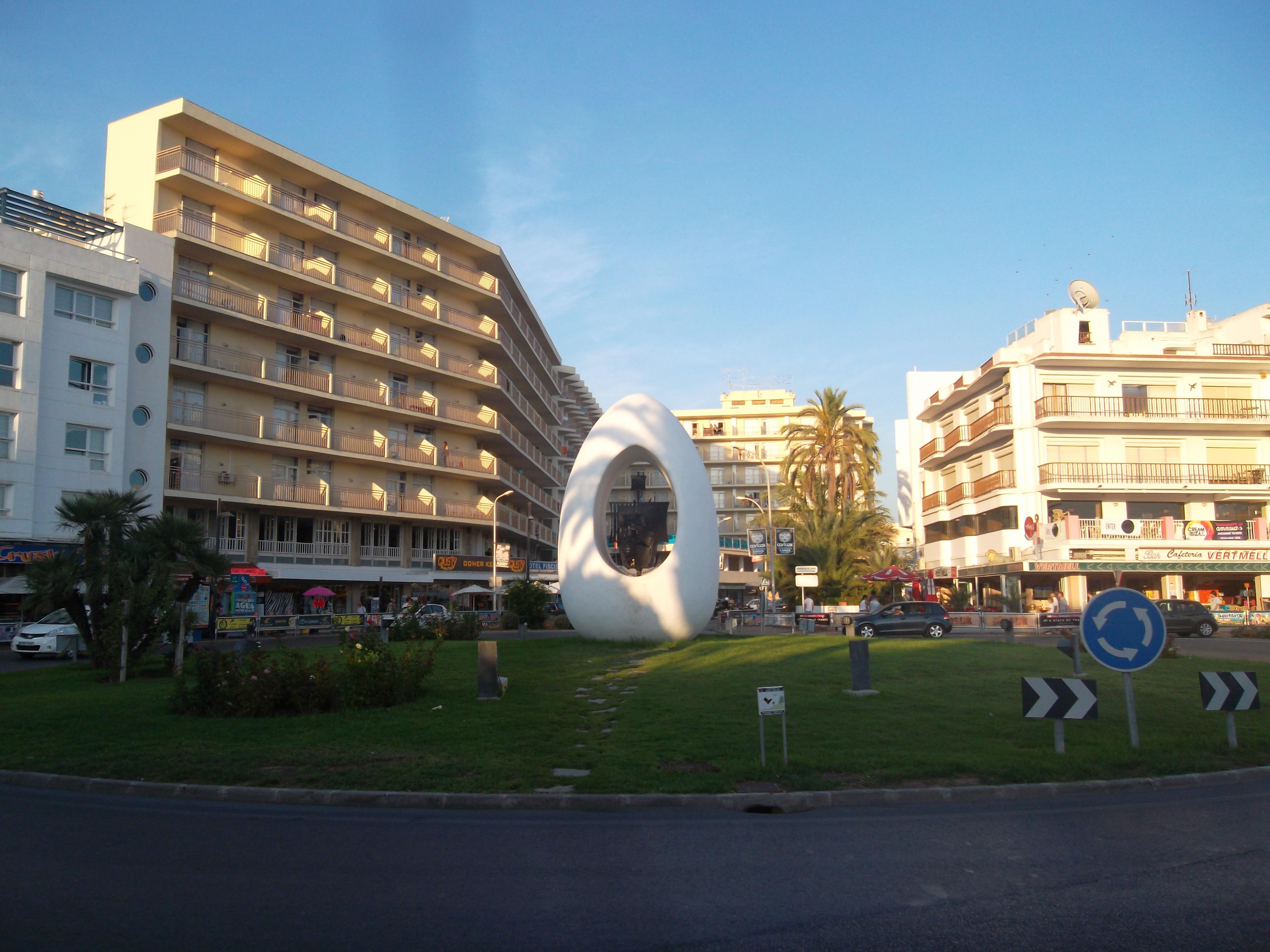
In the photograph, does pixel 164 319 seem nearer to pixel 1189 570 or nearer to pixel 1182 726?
pixel 1182 726

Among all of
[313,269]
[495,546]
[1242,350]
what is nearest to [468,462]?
[495,546]

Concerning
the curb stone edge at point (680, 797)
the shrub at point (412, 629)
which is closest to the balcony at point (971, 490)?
the shrub at point (412, 629)

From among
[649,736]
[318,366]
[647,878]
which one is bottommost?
[647,878]

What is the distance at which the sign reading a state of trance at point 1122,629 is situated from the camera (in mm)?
9516

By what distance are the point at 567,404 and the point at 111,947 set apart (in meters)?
86.2

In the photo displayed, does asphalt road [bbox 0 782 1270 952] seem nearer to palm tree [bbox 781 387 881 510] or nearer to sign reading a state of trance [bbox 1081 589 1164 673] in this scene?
sign reading a state of trance [bbox 1081 589 1164 673]

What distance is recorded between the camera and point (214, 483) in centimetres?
4109

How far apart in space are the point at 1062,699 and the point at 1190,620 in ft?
92.0

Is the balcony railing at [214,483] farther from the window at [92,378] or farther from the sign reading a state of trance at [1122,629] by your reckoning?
the sign reading a state of trance at [1122,629]

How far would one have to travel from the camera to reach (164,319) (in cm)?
3872

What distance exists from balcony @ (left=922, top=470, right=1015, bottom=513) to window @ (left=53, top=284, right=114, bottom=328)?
41636mm

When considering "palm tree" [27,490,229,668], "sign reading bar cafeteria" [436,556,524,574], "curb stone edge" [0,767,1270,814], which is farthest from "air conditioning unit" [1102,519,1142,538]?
"palm tree" [27,490,229,668]

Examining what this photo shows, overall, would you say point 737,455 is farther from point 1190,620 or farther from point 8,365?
point 8,365

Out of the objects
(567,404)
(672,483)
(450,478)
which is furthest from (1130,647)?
(567,404)
